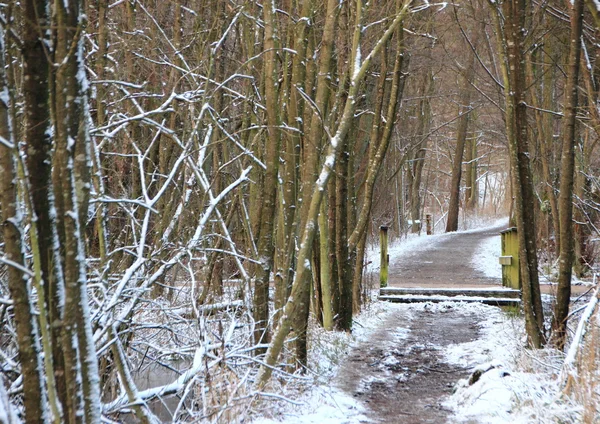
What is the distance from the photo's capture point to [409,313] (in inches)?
423

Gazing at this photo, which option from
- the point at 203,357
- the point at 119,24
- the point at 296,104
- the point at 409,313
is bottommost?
the point at 409,313

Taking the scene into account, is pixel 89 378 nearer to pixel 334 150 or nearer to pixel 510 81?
pixel 334 150

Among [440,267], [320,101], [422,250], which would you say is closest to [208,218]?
[320,101]

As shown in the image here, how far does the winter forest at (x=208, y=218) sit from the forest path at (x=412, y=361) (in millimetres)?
278

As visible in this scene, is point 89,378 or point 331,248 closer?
point 89,378

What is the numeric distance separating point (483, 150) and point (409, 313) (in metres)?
25.6

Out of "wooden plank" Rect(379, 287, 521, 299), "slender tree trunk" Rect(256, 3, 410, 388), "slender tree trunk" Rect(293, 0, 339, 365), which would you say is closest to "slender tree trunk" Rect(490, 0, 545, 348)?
"slender tree trunk" Rect(256, 3, 410, 388)

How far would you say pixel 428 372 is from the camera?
689cm

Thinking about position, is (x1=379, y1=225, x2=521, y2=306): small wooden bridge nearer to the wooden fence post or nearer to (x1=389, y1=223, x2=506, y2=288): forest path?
(x1=389, y1=223, x2=506, y2=288): forest path

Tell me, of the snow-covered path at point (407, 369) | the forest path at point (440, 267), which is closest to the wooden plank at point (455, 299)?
the snow-covered path at point (407, 369)

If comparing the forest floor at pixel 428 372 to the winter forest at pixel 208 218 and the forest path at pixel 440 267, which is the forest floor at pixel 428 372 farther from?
the forest path at pixel 440 267

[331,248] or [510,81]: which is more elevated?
[510,81]

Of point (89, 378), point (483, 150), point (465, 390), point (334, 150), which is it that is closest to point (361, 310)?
point (465, 390)

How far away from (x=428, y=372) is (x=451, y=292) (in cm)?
499
